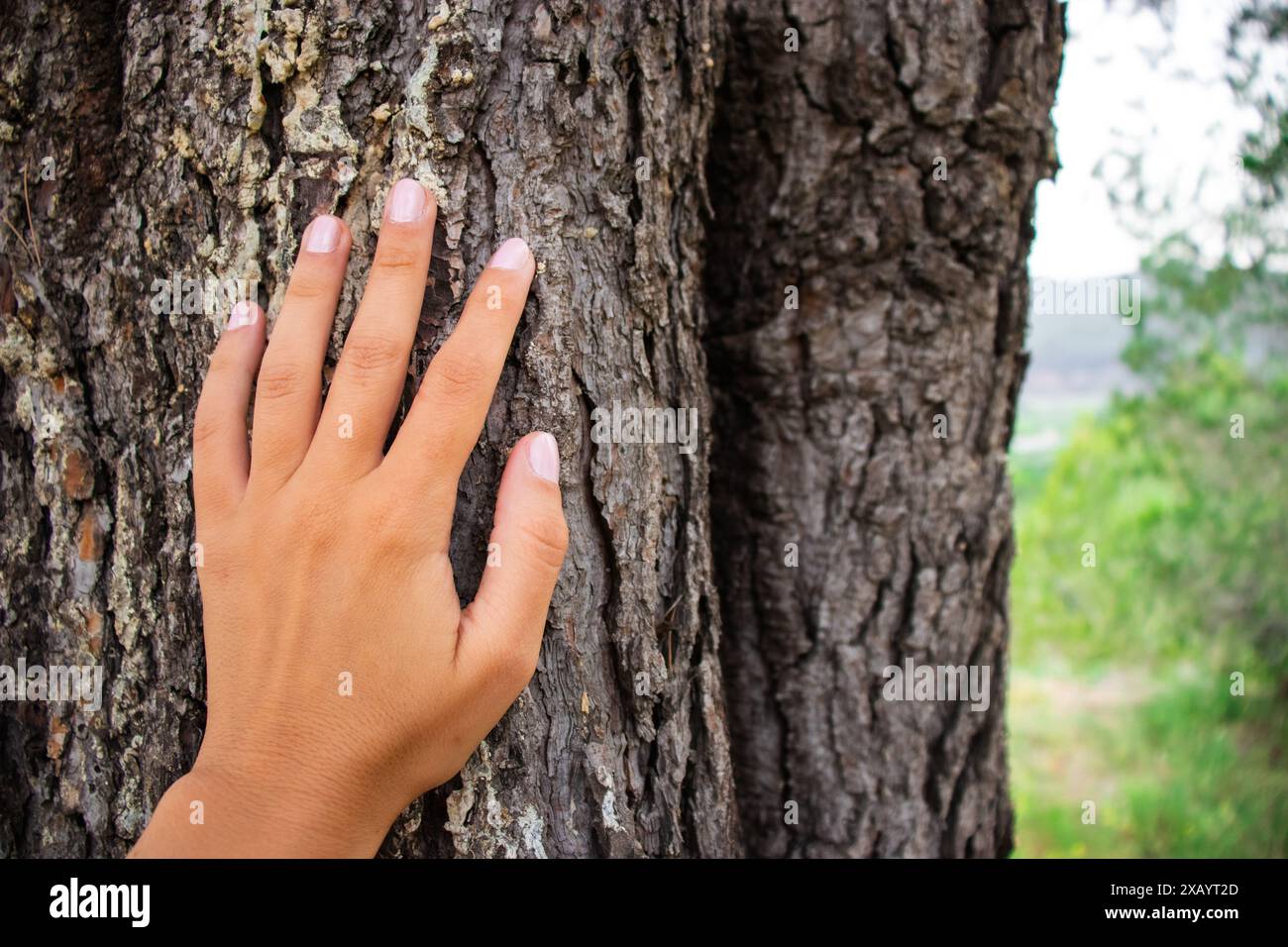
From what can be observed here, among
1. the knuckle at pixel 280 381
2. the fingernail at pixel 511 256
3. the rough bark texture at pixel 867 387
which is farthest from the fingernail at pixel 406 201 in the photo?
the rough bark texture at pixel 867 387

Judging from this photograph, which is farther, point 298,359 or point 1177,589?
point 1177,589

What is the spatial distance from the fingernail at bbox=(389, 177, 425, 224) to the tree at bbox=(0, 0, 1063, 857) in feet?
0.19

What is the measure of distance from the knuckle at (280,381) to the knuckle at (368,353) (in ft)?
0.27

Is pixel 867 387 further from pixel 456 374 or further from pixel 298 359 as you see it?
pixel 298 359

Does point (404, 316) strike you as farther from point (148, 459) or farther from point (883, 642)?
point (883, 642)

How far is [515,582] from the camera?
1293 mm

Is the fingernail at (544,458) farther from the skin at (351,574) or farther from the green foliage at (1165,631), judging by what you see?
the green foliage at (1165,631)

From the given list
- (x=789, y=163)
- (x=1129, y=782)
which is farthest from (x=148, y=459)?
(x=1129, y=782)

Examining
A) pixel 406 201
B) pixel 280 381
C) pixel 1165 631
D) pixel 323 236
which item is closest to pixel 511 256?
pixel 406 201

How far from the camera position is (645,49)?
57.0 inches

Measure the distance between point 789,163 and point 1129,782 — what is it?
4.20 m

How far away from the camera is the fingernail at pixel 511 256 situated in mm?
1321

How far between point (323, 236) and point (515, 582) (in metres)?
0.58
